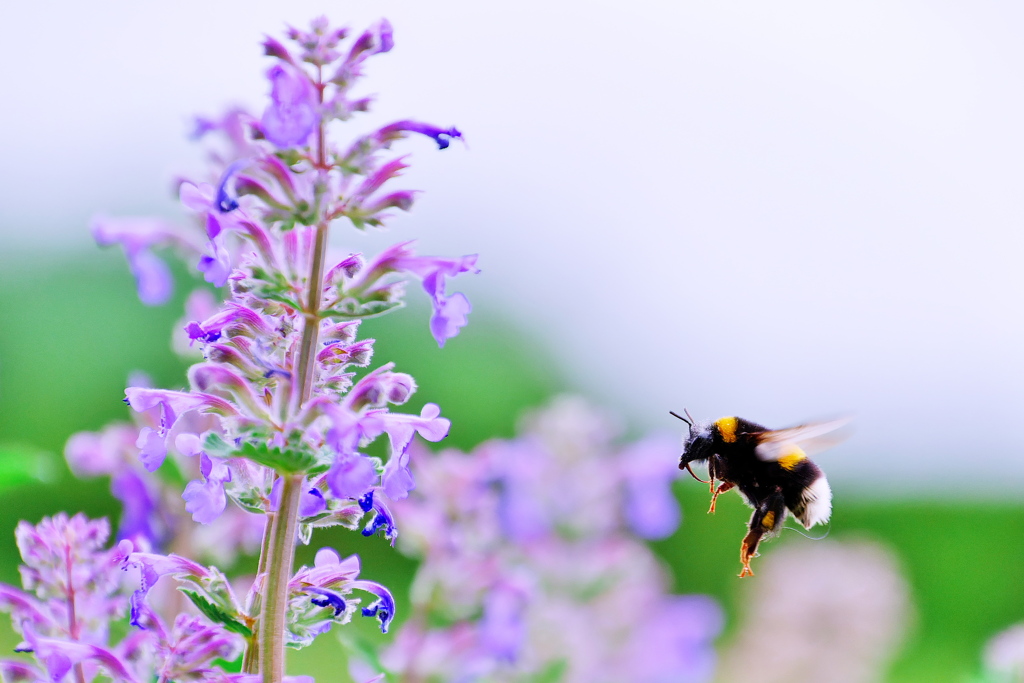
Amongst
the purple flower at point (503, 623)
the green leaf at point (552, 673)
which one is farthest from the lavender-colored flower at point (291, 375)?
the green leaf at point (552, 673)

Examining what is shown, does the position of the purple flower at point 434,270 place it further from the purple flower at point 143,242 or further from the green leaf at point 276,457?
the purple flower at point 143,242

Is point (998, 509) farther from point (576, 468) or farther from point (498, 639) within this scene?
point (498, 639)

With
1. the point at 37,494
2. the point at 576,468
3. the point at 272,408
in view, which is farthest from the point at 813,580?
→ the point at 37,494

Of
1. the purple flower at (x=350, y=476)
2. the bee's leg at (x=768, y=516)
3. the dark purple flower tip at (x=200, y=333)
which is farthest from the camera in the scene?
the bee's leg at (x=768, y=516)

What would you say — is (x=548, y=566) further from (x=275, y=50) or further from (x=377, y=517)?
(x=275, y=50)

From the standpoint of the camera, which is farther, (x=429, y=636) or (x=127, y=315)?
(x=127, y=315)
